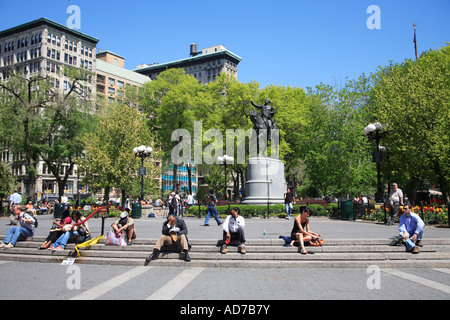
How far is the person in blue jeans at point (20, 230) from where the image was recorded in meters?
11.2

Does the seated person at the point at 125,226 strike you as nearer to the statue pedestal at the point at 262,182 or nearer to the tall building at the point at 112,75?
the statue pedestal at the point at 262,182

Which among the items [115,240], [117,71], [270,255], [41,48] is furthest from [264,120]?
[117,71]

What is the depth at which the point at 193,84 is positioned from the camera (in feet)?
146

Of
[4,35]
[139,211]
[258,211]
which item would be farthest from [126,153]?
[4,35]

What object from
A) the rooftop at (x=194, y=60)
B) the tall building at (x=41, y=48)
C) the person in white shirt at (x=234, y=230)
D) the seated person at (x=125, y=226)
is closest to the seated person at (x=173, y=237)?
the person in white shirt at (x=234, y=230)

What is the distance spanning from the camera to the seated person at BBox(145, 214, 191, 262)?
362 inches

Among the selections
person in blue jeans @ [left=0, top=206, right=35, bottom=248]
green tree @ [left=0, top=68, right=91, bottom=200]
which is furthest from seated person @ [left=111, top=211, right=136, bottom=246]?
green tree @ [left=0, top=68, right=91, bottom=200]

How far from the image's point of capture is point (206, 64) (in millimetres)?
121188

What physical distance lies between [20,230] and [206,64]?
378 feet

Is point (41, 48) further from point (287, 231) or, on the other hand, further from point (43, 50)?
point (287, 231)

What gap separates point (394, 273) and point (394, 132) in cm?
2056

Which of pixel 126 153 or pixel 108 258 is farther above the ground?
pixel 126 153

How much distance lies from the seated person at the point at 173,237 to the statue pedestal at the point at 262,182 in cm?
1426
